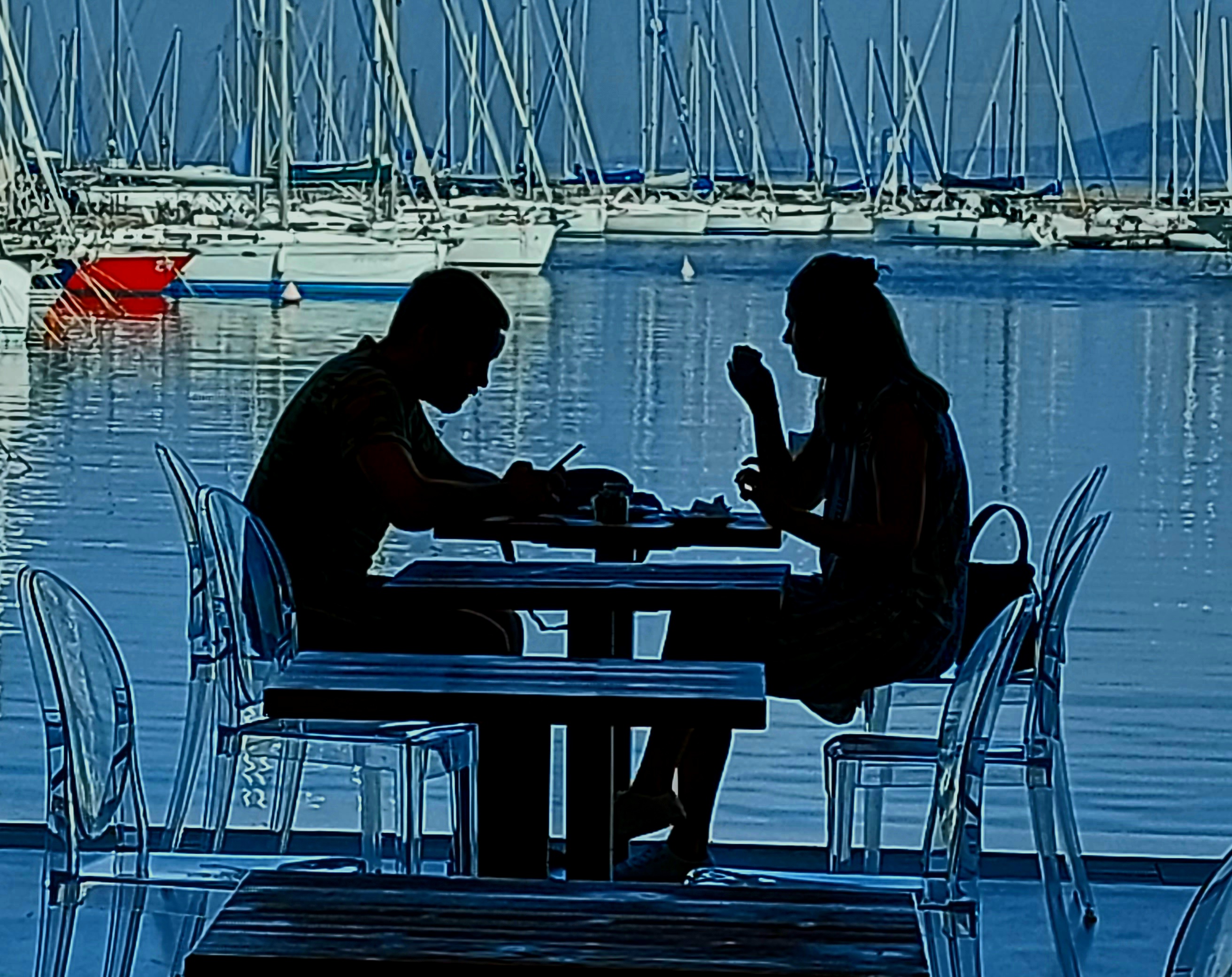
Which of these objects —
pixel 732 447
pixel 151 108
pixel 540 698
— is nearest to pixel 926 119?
pixel 151 108

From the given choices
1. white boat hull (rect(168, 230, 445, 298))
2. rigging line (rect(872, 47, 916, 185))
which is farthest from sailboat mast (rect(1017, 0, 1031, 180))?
white boat hull (rect(168, 230, 445, 298))

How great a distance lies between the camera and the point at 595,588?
11.8ft

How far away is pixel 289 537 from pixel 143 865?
1.28 meters

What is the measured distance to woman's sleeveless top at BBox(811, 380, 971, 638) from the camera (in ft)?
12.2

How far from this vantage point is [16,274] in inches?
754

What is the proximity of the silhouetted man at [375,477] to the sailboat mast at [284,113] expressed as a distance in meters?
18.9

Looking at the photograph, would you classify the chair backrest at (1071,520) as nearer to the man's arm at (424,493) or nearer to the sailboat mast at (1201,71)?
the man's arm at (424,493)

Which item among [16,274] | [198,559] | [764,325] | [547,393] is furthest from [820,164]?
[198,559]

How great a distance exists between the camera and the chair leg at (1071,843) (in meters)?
3.61

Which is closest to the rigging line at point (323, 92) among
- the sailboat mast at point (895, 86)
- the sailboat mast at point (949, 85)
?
the sailboat mast at point (895, 86)

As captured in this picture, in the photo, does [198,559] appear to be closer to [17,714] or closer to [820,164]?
[17,714]

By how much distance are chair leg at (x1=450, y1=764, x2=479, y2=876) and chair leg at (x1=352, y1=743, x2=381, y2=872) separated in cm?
11

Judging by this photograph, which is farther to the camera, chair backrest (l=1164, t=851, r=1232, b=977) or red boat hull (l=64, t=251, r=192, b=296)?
red boat hull (l=64, t=251, r=192, b=296)

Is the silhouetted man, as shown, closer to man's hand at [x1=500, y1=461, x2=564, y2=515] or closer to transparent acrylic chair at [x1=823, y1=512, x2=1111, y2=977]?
man's hand at [x1=500, y1=461, x2=564, y2=515]
